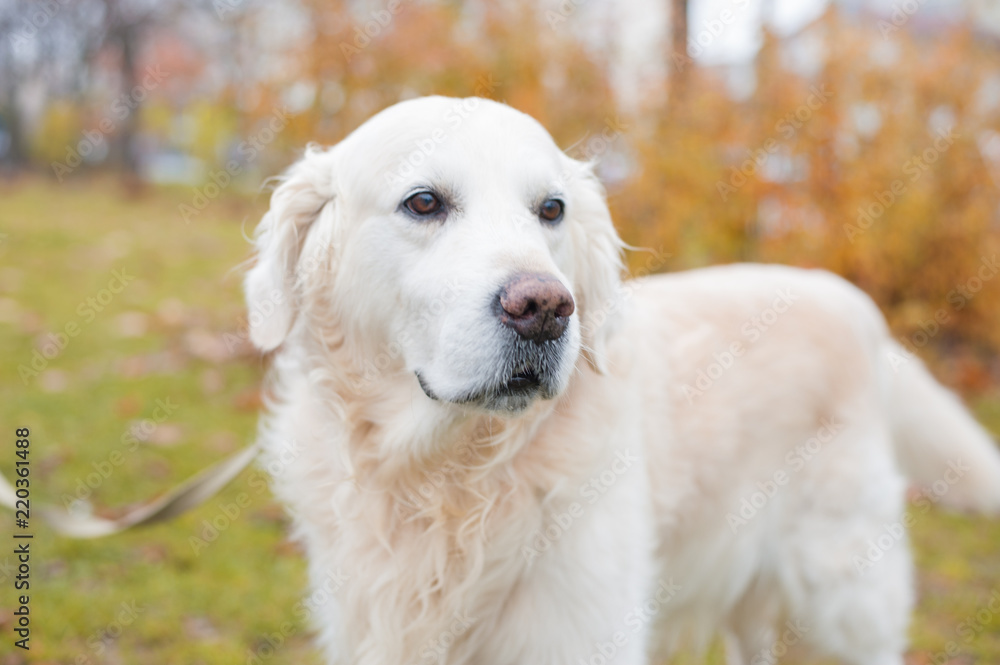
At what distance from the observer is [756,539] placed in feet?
9.02

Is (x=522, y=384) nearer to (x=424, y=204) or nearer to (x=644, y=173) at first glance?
(x=424, y=204)

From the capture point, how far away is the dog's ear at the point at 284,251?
2152mm

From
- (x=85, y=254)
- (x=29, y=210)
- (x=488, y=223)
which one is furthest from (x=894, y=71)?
(x=29, y=210)

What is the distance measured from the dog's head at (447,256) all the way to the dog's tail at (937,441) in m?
1.58

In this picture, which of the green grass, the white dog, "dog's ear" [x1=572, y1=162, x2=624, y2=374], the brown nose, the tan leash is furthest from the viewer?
the green grass

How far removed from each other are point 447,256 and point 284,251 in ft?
1.95

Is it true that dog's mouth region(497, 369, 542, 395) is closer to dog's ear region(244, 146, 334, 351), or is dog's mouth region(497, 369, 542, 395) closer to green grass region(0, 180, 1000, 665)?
dog's ear region(244, 146, 334, 351)

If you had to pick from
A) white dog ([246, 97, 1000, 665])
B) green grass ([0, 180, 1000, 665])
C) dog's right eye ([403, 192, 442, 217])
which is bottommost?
green grass ([0, 180, 1000, 665])

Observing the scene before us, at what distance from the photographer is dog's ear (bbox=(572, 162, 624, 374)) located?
2.14 meters

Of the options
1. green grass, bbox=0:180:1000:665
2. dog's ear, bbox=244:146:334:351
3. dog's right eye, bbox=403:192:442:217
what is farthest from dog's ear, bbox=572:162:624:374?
green grass, bbox=0:180:1000:665

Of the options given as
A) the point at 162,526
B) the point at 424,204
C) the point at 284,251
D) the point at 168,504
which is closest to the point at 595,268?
the point at 424,204

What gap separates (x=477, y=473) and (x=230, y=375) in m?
4.61

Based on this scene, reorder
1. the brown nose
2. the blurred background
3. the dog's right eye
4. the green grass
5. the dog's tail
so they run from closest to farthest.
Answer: the brown nose
the dog's right eye
the dog's tail
the green grass
the blurred background

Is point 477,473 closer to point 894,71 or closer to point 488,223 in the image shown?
point 488,223
